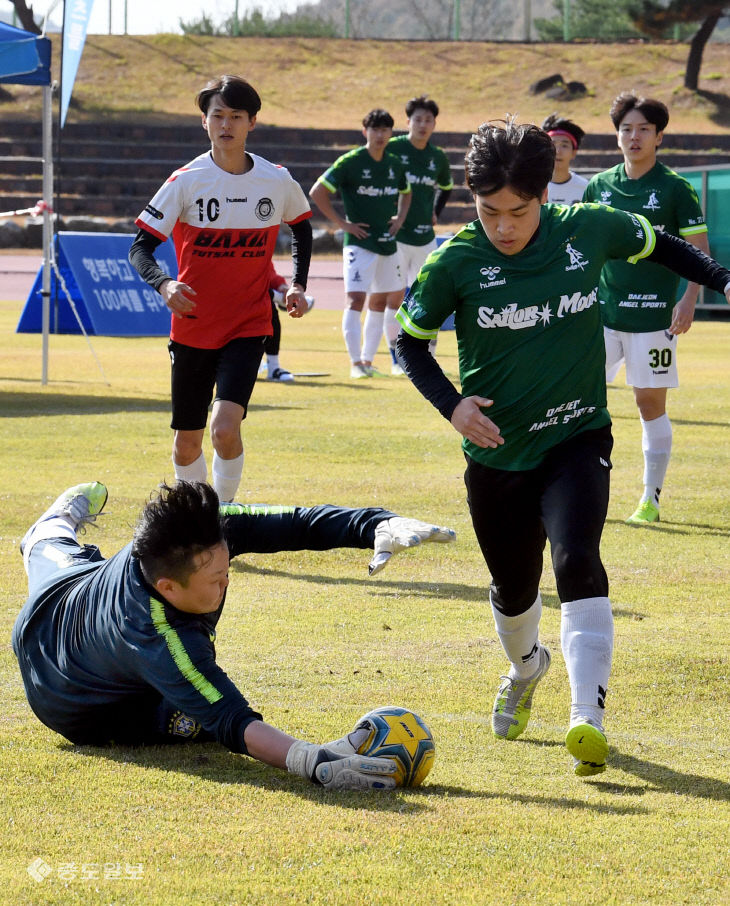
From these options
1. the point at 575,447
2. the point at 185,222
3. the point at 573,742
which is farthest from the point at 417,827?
the point at 185,222

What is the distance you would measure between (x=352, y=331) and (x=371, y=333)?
1.00ft

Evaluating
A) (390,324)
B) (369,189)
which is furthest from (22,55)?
(390,324)

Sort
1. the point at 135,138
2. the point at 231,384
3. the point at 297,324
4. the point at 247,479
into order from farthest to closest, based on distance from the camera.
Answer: the point at 135,138 < the point at 297,324 < the point at 247,479 < the point at 231,384

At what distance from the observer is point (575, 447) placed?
4.74 metres

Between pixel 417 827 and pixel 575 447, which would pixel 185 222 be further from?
pixel 417 827

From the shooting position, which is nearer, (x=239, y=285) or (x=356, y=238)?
(x=239, y=285)

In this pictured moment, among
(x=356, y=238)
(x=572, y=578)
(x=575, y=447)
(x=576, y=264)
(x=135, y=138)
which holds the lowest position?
(x=135, y=138)

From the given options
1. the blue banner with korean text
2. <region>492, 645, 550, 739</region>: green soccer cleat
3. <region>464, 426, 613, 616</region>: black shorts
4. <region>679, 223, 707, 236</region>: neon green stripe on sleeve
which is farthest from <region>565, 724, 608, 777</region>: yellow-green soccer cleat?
the blue banner with korean text

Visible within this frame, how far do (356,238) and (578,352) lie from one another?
11987mm

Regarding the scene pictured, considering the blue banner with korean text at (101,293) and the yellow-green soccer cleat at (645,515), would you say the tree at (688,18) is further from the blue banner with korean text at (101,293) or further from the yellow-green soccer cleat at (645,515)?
the yellow-green soccer cleat at (645,515)

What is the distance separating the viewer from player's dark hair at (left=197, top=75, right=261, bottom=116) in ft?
24.3

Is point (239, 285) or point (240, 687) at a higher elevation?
point (239, 285)

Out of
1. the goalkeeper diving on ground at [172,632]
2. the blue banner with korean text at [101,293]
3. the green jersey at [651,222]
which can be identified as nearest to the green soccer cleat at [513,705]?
the goalkeeper diving on ground at [172,632]

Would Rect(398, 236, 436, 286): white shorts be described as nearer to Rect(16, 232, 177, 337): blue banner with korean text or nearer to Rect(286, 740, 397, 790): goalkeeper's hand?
Rect(16, 232, 177, 337): blue banner with korean text
